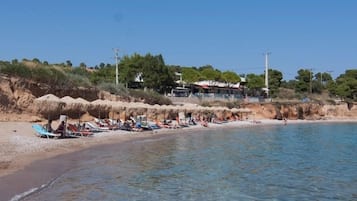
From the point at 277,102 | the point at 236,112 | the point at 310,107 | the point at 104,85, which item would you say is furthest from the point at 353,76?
the point at 104,85

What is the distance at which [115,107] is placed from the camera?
3622 cm

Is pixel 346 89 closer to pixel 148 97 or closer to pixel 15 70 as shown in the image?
pixel 148 97

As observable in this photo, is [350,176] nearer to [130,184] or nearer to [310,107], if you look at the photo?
[130,184]

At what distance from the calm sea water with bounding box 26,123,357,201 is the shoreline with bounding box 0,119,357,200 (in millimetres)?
658

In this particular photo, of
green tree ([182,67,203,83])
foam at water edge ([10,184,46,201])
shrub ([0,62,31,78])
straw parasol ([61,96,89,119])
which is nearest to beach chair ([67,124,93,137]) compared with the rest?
straw parasol ([61,96,89,119])

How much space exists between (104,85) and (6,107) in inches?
643

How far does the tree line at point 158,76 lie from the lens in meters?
38.6

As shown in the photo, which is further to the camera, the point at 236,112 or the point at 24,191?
the point at 236,112

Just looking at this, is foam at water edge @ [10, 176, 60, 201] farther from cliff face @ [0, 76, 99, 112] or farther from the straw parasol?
cliff face @ [0, 76, 99, 112]

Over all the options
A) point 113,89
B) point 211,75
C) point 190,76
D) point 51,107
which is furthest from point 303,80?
point 51,107

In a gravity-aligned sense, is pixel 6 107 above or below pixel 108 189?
above

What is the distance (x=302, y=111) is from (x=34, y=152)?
226 feet

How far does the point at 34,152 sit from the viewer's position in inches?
760

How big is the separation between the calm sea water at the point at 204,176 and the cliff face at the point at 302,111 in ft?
158
